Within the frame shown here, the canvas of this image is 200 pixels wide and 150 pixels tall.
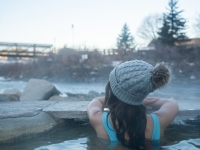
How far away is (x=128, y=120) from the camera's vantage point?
223 cm

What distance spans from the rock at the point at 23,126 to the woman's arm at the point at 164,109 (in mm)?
Result: 1044

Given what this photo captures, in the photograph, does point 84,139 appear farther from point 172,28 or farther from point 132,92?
point 172,28

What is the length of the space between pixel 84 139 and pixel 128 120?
0.76 meters

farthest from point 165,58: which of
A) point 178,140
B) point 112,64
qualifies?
point 178,140

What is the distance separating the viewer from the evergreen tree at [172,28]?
31872 mm

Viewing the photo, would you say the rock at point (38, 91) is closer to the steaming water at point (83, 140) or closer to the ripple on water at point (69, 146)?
the steaming water at point (83, 140)

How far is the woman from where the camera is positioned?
2.10m

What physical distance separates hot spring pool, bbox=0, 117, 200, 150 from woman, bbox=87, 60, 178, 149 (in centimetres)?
16

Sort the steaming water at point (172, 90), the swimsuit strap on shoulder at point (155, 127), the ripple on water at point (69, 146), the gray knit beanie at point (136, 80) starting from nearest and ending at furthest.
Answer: the gray knit beanie at point (136, 80) < the swimsuit strap on shoulder at point (155, 127) < the ripple on water at point (69, 146) < the steaming water at point (172, 90)

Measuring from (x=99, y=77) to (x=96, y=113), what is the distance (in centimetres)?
2349

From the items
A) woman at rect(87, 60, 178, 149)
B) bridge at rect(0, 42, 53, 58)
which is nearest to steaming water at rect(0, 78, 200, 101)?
woman at rect(87, 60, 178, 149)

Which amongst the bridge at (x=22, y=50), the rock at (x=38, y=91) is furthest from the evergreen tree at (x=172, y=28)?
the rock at (x=38, y=91)

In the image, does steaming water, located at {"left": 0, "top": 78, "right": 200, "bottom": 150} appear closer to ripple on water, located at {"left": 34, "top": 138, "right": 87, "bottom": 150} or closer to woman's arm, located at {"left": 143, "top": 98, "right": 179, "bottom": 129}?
ripple on water, located at {"left": 34, "top": 138, "right": 87, "bottom": 150}

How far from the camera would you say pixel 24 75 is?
29719 mm
